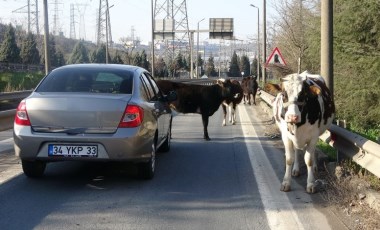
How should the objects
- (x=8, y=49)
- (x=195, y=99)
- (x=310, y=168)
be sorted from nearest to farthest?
(x=310, y=168)
(x=195, y=99)
(x=8, y=49)

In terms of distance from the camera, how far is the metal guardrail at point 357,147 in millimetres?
6605

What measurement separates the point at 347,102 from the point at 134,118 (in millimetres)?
10399

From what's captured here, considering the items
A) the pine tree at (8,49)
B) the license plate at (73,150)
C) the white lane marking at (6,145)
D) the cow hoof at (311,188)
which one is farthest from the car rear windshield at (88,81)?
the pine tree at (8,49)

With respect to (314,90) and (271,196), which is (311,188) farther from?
(314,90)

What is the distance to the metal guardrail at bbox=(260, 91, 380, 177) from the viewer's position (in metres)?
6.61

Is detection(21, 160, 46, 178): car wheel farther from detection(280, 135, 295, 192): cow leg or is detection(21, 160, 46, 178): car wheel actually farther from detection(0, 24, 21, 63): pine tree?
detection(0, 24, 21, 63): pine tree

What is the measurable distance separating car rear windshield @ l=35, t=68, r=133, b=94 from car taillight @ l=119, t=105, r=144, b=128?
1.74ft

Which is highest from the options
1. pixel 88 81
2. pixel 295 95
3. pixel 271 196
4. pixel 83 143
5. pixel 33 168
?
pixel 88 81

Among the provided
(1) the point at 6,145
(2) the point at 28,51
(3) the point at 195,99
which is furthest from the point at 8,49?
(1) the point at 6,145

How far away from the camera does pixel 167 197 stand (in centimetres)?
697

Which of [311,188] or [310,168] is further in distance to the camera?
[310,168]

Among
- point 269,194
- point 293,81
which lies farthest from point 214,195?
point 293,81

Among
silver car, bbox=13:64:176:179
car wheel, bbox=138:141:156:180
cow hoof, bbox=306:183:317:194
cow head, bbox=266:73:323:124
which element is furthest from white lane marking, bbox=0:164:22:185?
cow hoof, bbox=306:183:317:194

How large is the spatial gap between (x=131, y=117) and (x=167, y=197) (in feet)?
3.82
